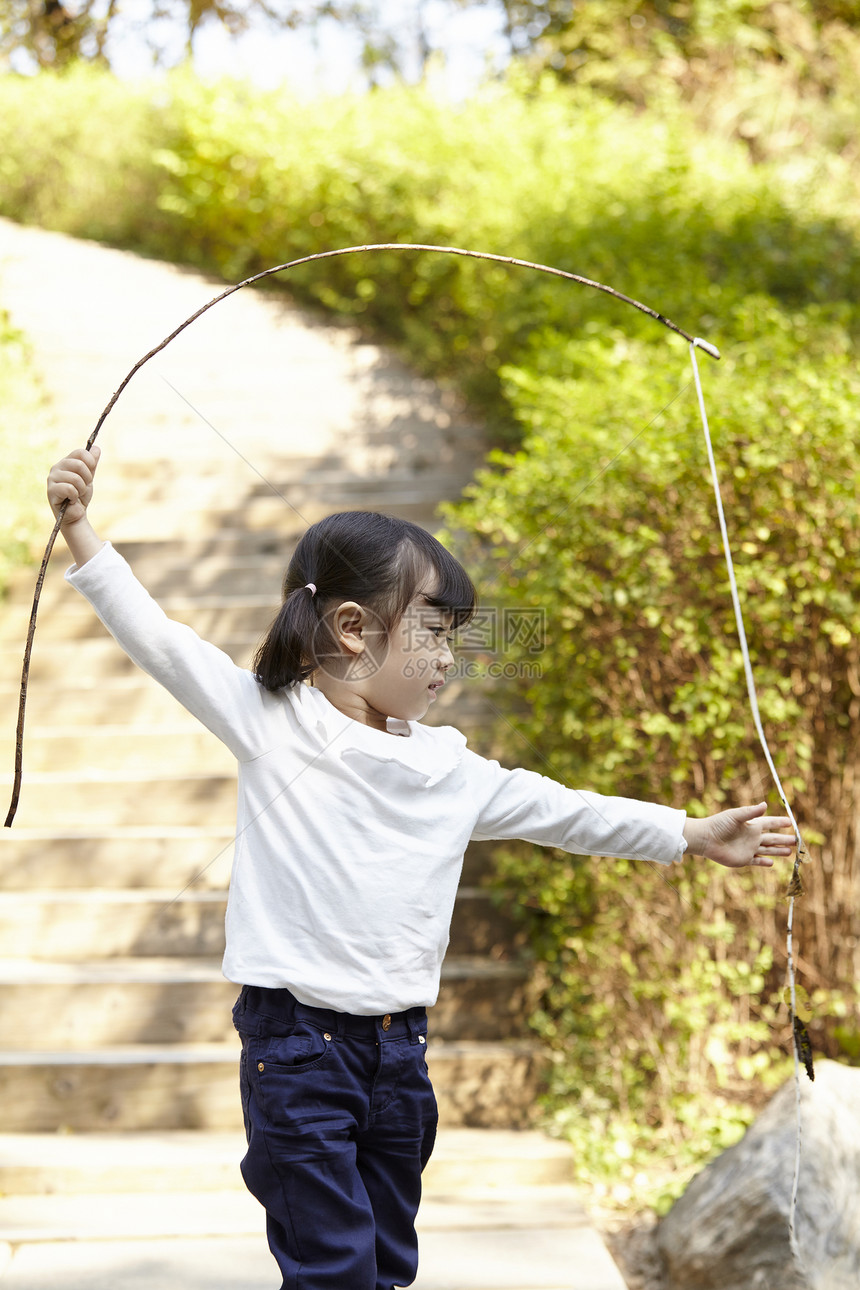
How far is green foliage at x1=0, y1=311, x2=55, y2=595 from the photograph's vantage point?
4797 mm

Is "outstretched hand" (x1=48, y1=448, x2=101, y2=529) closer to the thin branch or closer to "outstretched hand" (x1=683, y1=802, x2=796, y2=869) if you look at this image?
the thin branch

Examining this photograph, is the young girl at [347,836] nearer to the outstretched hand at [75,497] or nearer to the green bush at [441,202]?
the outstretched hand at [75,497]

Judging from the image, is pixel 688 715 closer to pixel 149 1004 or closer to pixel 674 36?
pixel 149 1004

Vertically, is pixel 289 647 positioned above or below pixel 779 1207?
above

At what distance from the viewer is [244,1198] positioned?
269 centimetres

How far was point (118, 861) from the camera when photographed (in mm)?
3568

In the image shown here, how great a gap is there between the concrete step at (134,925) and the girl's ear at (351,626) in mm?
2004

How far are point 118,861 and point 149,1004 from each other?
0.57m

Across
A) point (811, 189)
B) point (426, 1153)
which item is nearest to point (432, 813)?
point (426, 1153)

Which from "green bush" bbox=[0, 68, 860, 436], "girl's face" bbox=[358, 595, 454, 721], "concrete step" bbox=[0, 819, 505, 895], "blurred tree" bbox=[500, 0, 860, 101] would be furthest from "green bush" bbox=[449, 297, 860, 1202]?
"blurred tree" bbox=[500, 0, 860, 101]

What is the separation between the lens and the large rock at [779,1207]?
2.16 m

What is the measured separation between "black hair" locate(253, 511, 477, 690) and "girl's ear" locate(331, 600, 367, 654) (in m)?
0.01

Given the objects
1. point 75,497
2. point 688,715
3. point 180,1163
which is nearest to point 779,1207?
point 688,715

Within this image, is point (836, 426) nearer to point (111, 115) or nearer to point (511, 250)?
point (511, 250)
